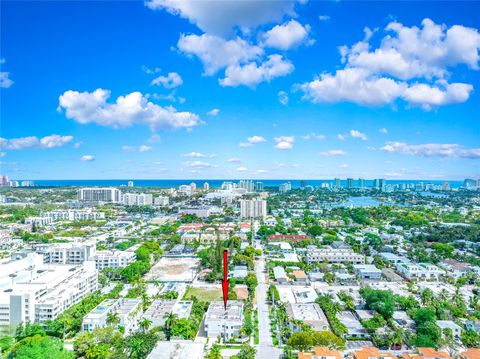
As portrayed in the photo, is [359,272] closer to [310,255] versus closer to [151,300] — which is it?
[310,255]

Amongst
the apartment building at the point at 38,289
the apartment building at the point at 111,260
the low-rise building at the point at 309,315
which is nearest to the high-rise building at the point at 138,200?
the apartment building at the point at 111,260

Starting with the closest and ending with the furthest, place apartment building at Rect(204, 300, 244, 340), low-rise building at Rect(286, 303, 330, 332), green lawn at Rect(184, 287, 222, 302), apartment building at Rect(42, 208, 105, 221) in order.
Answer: apartment building at Rect(204, 300, 244, 340), low-rise building at Rect(286, 303, 330, 332), green lawn at Rect(184, 287, 222, 302), apartment building at Rect(42, 208, 105, 221)

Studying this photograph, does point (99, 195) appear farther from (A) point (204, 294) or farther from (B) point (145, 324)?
(B) point (145, 324)

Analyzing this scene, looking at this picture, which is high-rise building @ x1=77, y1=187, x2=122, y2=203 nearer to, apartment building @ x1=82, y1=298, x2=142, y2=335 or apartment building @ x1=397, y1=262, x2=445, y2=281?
apartment building @ x1=82, y1=298, x2=142, y2=335

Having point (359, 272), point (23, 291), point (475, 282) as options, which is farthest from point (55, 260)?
point (475, 282)

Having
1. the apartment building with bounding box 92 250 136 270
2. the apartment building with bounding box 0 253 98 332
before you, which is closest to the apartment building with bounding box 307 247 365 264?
the apartment building with bounding box 92 250 136 270

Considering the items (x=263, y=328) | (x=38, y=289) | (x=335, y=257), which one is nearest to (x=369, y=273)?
(x=335, y=257)
